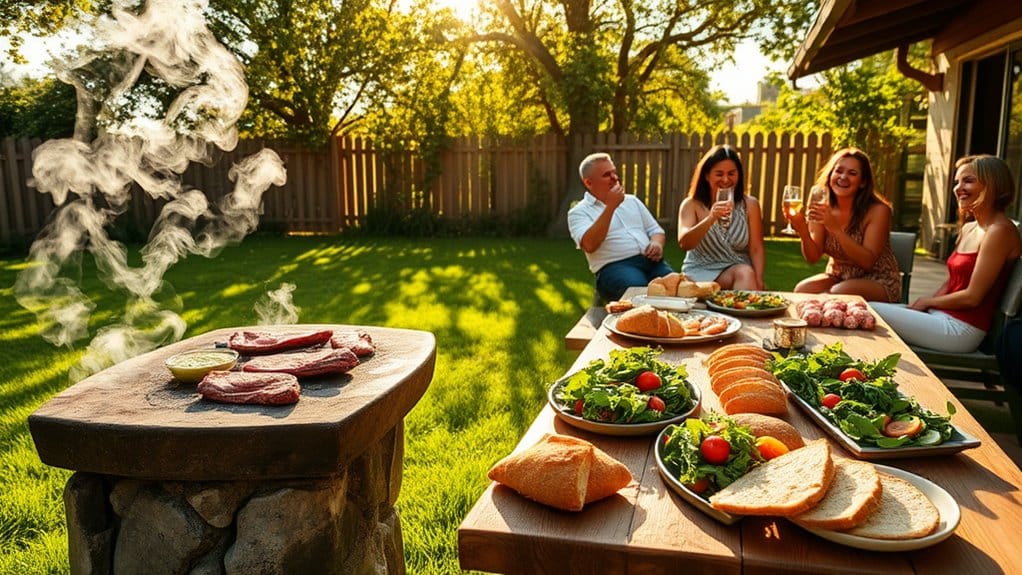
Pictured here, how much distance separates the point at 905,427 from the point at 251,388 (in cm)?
185

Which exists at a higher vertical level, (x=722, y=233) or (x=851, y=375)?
(x=722, y=233)

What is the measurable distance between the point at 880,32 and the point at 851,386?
826 cm

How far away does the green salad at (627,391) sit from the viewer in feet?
6.32

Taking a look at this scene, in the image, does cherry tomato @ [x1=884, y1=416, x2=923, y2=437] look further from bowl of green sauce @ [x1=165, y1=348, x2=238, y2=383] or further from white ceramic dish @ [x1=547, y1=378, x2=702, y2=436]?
bowl of green sauce @ [x1=165, y1=348, x2=238, y2=383]

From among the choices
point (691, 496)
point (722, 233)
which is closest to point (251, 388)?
point (691, 496)

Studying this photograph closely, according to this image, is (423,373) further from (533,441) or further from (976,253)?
(976,253)

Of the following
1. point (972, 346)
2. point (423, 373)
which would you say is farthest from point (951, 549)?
point (972, 346)

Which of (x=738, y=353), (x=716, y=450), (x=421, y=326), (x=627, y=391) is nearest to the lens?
(x=716, y=450)

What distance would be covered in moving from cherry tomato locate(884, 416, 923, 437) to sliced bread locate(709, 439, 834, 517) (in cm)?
33

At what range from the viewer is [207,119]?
32.5ft

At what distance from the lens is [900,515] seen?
55.5 inches

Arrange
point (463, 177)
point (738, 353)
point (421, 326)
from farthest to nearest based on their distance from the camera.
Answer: point (463, 177) → point (421, 326) → point (738, 353)

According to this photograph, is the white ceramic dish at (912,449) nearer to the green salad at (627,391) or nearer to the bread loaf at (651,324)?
the green salad at (627,391)

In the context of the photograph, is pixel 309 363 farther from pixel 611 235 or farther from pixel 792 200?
pixel 611 235
